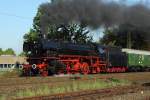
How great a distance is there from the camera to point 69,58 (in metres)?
34.0

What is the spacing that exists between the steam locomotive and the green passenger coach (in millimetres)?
2958

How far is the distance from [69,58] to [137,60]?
1596 cm

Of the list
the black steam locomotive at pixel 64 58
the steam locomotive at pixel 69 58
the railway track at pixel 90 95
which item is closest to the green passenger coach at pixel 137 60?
the steam locomotive at pixel 69 58

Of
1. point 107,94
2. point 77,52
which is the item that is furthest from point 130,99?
point 77,52

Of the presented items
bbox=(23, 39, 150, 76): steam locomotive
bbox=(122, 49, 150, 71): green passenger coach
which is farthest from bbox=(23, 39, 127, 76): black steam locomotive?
bbox=(122, 49, 150, 71): green passenger coach

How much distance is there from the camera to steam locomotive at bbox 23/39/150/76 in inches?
1256

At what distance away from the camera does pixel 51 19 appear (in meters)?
33.6

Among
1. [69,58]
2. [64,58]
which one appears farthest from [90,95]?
[69,58]

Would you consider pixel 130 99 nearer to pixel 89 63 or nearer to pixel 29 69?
pixel 29 69

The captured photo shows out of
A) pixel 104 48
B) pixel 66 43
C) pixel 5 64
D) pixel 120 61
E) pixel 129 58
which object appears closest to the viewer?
pixel 66 43

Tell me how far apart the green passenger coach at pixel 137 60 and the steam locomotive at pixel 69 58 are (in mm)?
2958

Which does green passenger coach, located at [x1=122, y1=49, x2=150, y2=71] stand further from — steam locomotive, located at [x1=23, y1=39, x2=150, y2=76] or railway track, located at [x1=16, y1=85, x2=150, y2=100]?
railway track, located at [x1=16, y1=85, x2=150, y2=100]

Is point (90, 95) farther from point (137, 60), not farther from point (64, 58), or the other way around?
point (137, 60)

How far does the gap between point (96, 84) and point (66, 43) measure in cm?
1185
